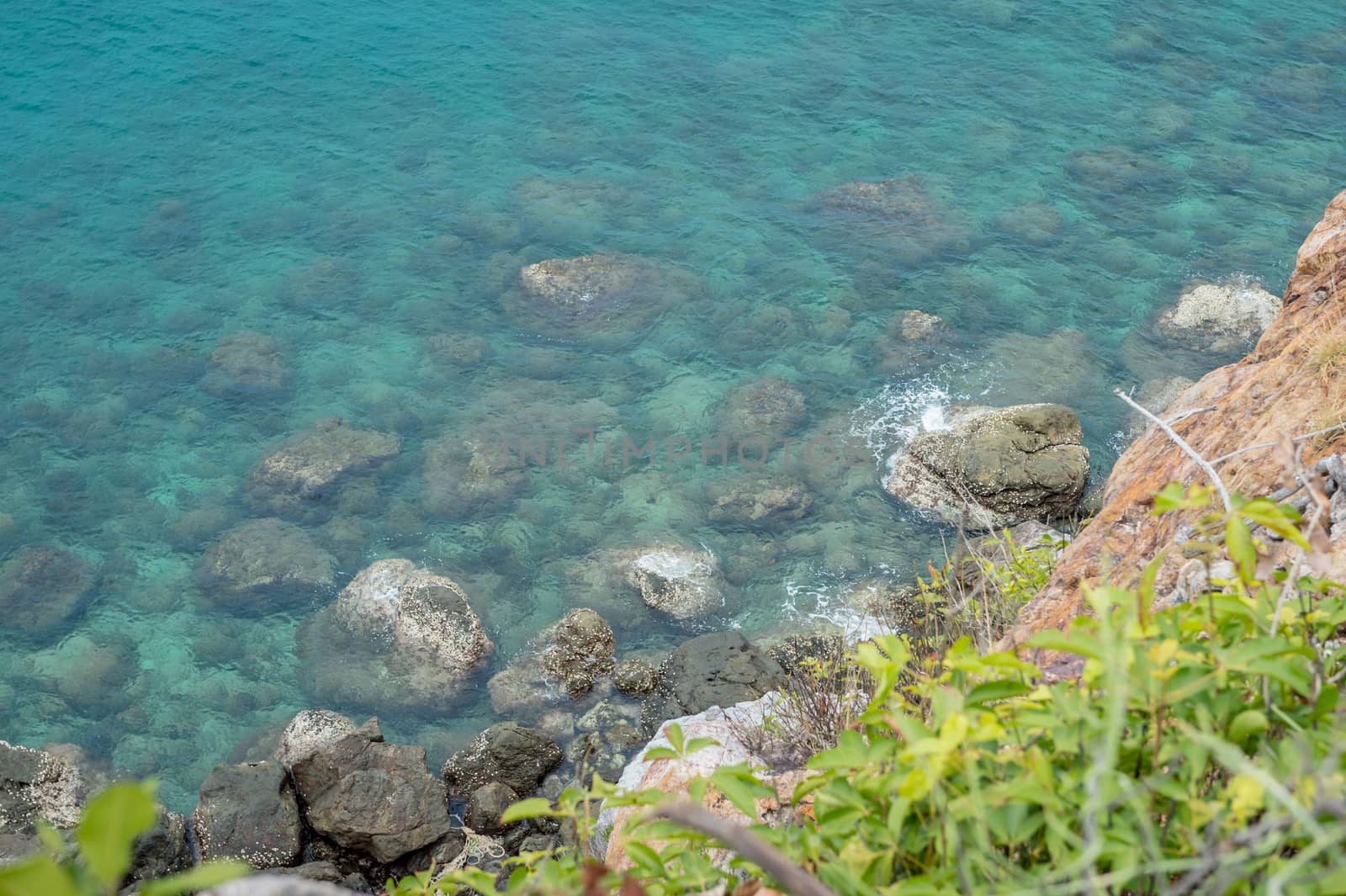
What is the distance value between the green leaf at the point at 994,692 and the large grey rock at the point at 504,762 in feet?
23.8

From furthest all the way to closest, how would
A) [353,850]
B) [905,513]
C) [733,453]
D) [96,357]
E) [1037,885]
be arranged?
[96,357] → [733,453] → [905,513] → [353,850] → [1037,885]

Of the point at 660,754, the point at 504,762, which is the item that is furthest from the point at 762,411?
the point at 660,754

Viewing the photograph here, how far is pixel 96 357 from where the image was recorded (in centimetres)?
1419

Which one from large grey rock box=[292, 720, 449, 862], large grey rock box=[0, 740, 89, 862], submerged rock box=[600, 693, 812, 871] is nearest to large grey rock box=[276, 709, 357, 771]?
large grey rock box=[292, 720, 449, 862]

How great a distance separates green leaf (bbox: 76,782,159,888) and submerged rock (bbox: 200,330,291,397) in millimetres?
12862

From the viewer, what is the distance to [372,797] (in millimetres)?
8672

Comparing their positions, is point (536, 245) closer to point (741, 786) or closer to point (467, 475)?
point (467, 475)

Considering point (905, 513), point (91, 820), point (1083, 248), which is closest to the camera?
→ point (91, 820)

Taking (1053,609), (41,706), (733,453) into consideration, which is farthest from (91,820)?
Answer: (733,453)

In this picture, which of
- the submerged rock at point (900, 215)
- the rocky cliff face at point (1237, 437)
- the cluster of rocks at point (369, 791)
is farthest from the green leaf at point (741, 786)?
the submerged rock at point (900, 215)

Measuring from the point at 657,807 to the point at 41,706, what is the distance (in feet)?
33.8

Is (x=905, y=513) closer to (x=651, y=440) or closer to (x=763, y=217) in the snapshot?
(x=651, y=440)

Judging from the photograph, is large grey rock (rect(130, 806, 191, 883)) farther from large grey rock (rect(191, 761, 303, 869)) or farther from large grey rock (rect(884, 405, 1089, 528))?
large grey rock (rect(884, 405, 1089, 528))

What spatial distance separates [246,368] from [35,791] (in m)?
6.33
